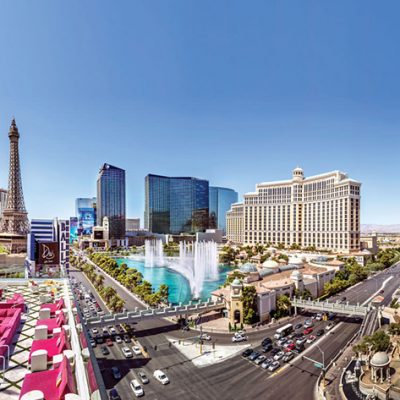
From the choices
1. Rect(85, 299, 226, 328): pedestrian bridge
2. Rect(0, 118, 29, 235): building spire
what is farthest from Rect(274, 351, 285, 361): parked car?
Rect(0, 118, 29, 235): building spire

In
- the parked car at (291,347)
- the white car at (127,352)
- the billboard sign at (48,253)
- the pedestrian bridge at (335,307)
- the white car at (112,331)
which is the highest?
the billboard sign at (48,253)

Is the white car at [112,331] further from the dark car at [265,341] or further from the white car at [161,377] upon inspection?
the dark car at [265,341]

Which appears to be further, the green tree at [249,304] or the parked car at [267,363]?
the green tree at [249,304]

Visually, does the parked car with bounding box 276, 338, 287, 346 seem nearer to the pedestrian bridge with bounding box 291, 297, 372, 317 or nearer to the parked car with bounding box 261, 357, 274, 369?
the parked car with bounding box 261, 357, 274, 369

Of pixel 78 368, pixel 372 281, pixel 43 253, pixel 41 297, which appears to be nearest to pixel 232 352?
pixel 41 297

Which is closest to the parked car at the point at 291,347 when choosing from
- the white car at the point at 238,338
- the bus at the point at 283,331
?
the bus at the point at 283,331

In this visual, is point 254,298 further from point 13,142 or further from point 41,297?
point 13,142
